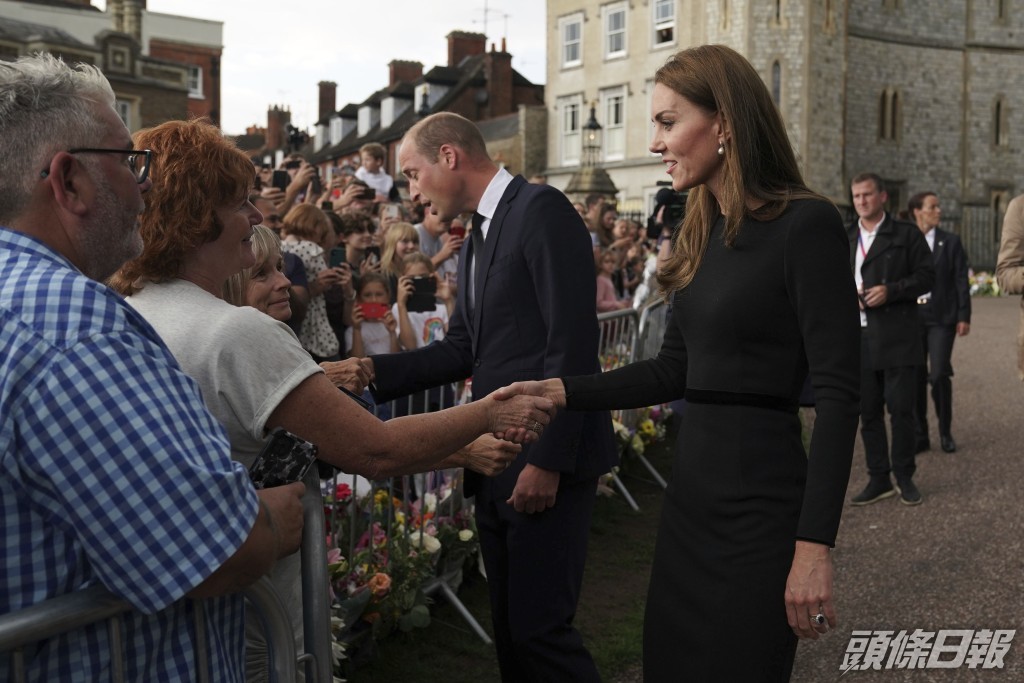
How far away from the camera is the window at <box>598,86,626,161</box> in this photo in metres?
38.7

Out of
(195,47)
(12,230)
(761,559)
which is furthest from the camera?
(195,47)

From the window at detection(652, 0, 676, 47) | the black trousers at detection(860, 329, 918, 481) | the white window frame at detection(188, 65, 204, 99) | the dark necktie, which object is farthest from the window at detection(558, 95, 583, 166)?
the dark necktie

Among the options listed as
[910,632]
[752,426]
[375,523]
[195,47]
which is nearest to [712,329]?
[752,426]

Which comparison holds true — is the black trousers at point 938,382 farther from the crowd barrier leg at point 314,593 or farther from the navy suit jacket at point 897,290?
the crowd barrier leg at point 314,593

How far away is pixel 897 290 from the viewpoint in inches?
324

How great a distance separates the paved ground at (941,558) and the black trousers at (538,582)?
5.65ft

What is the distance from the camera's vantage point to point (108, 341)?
5.78ft

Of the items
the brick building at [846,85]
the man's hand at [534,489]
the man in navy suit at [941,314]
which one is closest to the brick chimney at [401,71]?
the brick building at [846,85]

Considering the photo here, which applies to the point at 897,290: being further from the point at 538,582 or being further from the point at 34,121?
the point at 34,121

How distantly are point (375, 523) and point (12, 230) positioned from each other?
3.54m

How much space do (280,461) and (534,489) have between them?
1412 millimetres

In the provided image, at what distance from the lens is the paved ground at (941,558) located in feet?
17.3

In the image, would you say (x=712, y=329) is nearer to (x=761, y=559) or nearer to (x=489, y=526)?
(x=761, y=559)

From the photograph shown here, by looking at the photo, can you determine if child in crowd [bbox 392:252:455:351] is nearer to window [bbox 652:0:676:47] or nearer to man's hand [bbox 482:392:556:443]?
man's hand [bbox 482:392:556:443]
